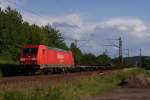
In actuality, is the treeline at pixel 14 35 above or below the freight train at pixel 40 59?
above

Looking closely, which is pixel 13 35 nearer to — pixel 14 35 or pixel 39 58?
pixel 14 35

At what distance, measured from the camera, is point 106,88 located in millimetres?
30734

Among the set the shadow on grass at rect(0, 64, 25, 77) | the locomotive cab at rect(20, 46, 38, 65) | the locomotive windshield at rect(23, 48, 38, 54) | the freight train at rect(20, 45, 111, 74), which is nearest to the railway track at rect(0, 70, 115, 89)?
the freight train at rect(20, 45, 111, 74)

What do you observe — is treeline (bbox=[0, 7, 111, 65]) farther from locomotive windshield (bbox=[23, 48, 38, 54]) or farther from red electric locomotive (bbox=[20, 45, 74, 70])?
locomotive windshield (bbox=[23, 48, 38, 54])

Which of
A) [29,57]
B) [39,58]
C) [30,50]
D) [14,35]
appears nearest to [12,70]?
[30,50]

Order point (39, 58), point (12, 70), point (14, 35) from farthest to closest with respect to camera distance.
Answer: point (14, 35) → point (12, 70) → point (39, 58)

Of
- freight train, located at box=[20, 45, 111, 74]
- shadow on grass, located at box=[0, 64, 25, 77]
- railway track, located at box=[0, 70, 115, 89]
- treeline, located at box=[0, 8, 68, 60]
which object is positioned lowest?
railway track, located at box=[0, 70, 115, 89]

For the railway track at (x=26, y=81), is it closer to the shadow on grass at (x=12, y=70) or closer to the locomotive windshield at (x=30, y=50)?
the locomotive windshield at (x=30, y=50)

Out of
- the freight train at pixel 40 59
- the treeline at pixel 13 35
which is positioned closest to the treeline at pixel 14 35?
the treeline at pixel 13 35

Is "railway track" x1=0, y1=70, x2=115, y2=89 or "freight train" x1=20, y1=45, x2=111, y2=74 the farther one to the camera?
"freight train" x1=20, y1=45, x2=111, y2=74

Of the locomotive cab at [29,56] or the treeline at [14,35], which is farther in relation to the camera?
the treeline at [14,35]

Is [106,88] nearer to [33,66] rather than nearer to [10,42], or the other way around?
[33,66]

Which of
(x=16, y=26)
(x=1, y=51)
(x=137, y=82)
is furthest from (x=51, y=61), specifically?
(x=16, y=26)

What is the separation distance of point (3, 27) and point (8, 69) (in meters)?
36.6
